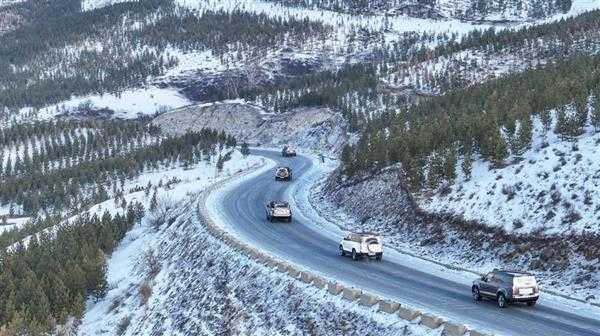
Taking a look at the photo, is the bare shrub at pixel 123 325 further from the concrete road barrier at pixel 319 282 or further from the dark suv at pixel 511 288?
the dark suv at pixel 511 288

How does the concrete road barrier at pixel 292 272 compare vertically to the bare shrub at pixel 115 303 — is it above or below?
above

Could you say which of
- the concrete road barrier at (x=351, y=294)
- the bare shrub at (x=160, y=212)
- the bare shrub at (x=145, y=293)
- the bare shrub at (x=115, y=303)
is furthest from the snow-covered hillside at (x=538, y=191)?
the bare shrub at (x=160, y=212)

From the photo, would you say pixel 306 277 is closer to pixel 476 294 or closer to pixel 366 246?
pixel 366 246

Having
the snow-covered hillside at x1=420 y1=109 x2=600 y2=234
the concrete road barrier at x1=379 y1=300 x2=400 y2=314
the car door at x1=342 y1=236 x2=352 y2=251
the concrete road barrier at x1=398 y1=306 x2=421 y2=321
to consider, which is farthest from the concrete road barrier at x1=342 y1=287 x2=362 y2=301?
the snow-covered hillside at x1=420 y1=109 x2=600 y2=234

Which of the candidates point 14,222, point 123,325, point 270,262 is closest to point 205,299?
point 270,262

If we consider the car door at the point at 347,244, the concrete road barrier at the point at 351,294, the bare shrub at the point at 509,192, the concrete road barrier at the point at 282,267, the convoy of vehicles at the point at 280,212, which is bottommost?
the convoy of vehicles at the point at 280,212

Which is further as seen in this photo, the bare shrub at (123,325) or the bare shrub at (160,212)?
the bare shrub at (160,212)

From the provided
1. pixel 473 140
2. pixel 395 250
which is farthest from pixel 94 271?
pixel 473 140

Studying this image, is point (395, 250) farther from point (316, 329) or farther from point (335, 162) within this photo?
point (335, 162)
